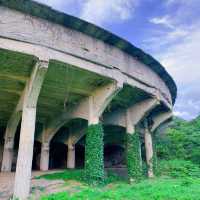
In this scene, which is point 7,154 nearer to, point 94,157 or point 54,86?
point 54,86

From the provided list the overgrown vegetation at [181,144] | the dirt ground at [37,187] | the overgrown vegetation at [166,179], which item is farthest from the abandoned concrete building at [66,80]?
the overgrown vegetation at [181,144]

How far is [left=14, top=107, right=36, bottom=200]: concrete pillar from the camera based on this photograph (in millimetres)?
8977

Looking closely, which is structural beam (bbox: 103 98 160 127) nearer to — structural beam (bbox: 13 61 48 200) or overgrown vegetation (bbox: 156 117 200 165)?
structural beam (bbox: 13 61 48 200)

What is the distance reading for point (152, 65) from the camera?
14.1 meters

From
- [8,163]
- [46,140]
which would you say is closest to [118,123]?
[46,140]

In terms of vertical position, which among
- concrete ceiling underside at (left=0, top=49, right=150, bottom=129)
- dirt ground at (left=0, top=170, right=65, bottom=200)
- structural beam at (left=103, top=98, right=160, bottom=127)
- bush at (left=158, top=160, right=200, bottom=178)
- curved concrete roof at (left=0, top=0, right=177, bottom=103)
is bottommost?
dirt ground at (left=0, top=170, right=65, bottom=200)

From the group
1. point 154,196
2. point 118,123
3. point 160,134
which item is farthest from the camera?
point 160,134

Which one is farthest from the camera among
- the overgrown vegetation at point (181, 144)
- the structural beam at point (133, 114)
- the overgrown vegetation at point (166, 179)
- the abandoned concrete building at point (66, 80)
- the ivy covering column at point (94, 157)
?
the overgrown vegetation at point (181, 144)

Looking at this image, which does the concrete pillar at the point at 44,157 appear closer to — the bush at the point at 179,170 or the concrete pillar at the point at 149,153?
the concrete pillar at the point at 149,153

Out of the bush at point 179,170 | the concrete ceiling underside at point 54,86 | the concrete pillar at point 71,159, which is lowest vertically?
the bush at point 179,170

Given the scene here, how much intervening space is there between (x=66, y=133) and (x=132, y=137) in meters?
7.35

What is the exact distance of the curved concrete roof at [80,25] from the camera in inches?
364

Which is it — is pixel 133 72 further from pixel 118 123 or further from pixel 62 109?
pixel 62 109

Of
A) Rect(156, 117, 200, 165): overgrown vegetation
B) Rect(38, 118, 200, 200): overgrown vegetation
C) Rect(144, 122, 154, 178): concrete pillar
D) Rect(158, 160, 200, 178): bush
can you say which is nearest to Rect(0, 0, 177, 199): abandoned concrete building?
Rect(144, 122, 154, 178): concrete pillar
